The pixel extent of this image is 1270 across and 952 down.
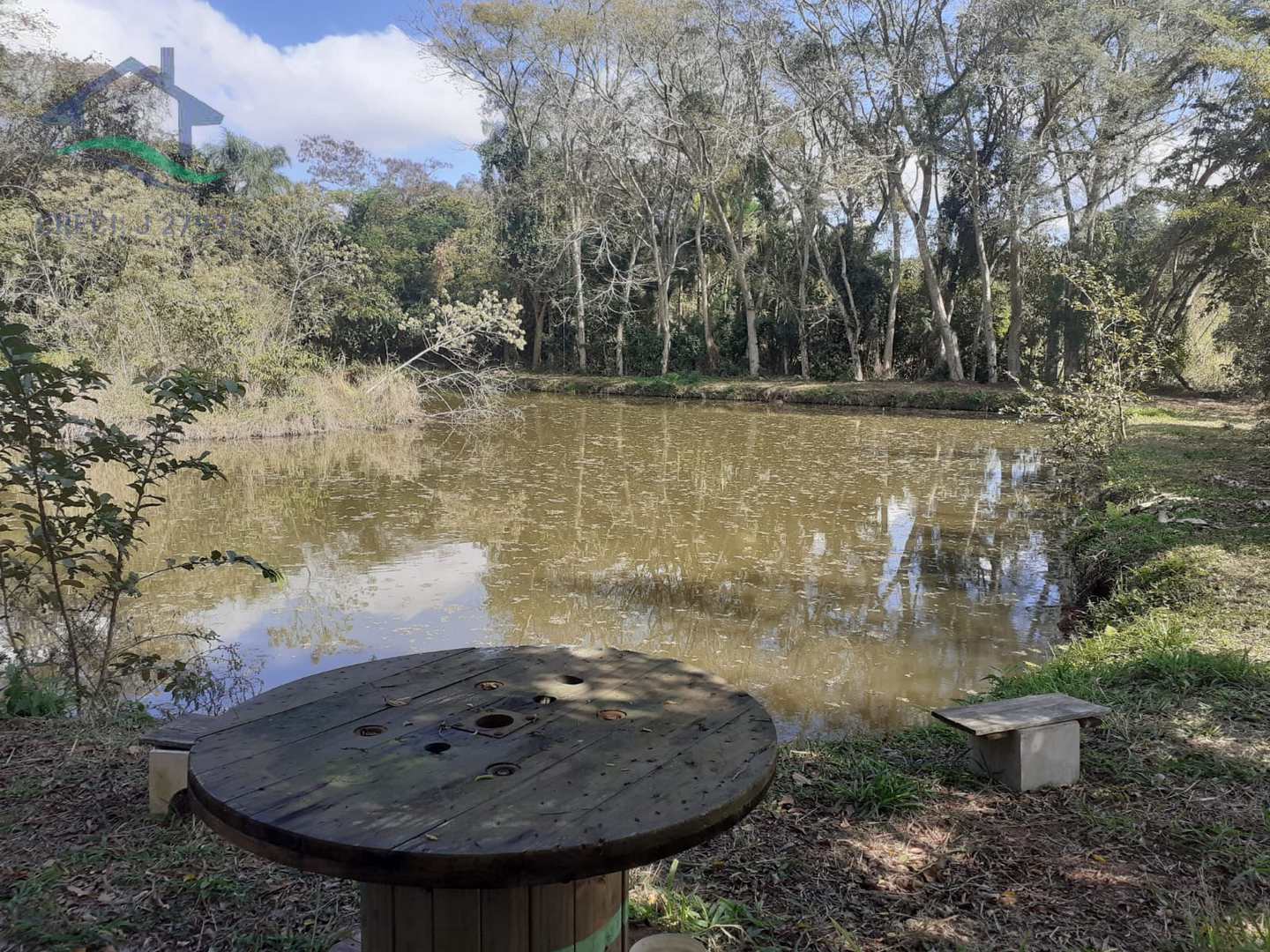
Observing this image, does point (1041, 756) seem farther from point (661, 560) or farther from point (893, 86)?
point (893, 86)

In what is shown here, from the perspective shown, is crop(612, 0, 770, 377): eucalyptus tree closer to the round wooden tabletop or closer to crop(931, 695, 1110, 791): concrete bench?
crop(931, 695, 1110, 791): concrete bench

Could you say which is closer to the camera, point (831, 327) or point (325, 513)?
point (325, 513)

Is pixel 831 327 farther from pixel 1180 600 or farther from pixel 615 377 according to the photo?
pixel 1180 600

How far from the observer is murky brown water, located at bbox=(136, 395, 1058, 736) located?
16.0 feet

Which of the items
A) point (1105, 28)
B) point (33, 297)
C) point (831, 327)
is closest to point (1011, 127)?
point (1105, 28)

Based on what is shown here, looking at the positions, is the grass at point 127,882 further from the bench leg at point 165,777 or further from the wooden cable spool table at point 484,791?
the wooden cable spool table at point 484,791

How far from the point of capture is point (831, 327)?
2389 cm

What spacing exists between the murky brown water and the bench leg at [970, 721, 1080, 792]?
117 centimetres

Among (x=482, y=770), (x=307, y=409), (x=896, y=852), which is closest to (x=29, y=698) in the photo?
(x=482, y=770)

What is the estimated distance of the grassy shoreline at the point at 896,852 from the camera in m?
2.02

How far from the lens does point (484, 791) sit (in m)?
1.47

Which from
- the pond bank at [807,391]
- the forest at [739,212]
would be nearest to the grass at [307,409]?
the forest at [739,212]

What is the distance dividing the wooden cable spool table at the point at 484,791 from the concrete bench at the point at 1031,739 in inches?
48.7

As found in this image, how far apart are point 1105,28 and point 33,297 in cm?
2029
